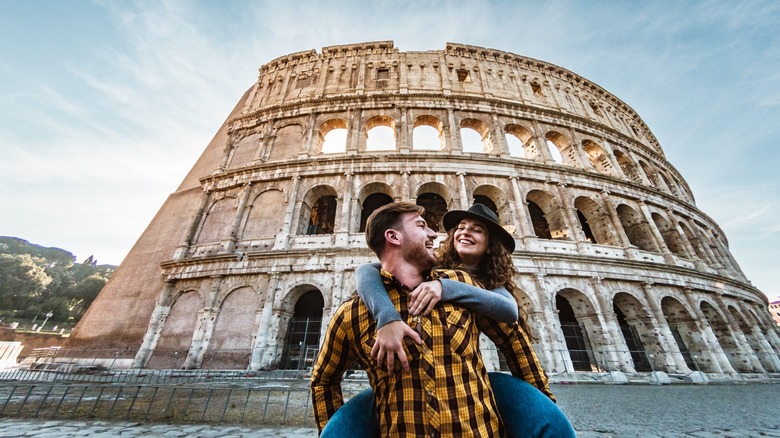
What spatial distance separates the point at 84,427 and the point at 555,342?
10820 millimetres

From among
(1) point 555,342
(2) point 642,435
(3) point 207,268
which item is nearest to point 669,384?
(1) point 555,342

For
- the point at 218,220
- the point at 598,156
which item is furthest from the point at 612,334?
the point at 218,220

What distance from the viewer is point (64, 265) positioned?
141 ft

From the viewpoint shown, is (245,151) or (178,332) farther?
(245,151)

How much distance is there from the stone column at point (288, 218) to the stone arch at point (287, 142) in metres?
2.13

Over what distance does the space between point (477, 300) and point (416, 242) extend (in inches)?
17.4

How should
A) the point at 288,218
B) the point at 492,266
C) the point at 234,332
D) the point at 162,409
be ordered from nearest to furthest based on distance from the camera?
the point at 492,266
the point at 162,409
the point at 234,332
the point at 288,218

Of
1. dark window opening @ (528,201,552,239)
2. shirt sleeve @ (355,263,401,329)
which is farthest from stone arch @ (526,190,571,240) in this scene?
shirt sleeve @ (355,263,401,329)

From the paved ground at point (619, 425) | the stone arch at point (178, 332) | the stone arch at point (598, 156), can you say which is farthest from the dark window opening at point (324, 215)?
the stone arch at point (598, 156)

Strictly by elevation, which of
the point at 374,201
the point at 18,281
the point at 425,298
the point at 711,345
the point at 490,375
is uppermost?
the point at 374,201

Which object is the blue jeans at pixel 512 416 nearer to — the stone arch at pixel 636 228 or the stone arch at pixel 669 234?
the stone arch at pixel 636 228

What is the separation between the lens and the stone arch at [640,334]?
994 centimetres

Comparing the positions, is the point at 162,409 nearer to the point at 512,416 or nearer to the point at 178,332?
the point at 512,416

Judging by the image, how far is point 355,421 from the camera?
3.97ft
